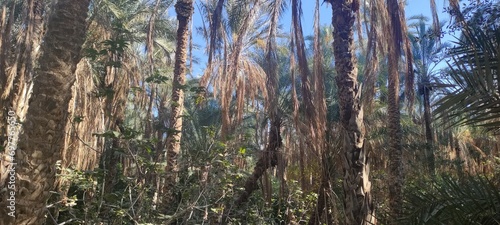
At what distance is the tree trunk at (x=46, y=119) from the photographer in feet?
11.9

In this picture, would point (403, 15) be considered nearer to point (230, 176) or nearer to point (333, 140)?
point (333, 140)

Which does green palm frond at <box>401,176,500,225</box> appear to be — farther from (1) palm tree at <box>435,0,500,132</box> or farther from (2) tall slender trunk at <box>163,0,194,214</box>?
(2) tall slender trunk at <box>163,0,194,214</box>

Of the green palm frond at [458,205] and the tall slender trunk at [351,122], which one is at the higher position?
the tall slender trunk at [351,122]

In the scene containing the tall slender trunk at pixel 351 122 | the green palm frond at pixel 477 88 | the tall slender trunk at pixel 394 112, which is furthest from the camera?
the tall slender trunk at pixel 394 112

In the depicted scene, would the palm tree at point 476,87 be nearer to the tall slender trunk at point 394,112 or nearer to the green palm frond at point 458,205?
the green palm frond at point 458,205

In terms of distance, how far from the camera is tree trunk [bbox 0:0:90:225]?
3615 mm

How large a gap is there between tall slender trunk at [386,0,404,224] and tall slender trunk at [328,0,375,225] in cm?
57

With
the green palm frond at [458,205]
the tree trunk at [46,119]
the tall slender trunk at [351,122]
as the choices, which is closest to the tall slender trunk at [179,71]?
the tall slender trunk at [351,122]

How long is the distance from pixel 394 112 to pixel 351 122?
18.7 feet

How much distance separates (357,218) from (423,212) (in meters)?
1.20

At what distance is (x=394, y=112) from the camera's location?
1090cm

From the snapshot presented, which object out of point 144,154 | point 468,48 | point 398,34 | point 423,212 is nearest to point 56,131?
point 144,154

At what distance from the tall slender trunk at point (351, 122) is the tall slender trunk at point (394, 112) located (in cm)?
57

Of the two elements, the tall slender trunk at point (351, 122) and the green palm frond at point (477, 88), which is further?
the tall slender trunk at point (351, 122)
